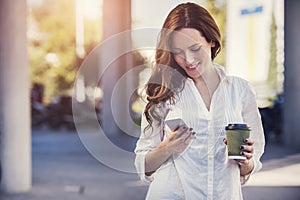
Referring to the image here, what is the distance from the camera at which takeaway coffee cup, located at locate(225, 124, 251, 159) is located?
170 cm

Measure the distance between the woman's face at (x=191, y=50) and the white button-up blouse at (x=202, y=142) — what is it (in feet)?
0.13

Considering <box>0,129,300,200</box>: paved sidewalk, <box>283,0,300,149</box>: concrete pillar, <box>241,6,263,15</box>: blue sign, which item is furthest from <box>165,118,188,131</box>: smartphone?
<box>283,0,300,149</box>: concrete pillar

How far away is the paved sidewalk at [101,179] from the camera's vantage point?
3.28m

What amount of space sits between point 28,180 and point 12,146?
276 millimetres

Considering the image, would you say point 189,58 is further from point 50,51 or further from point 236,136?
point 50,51

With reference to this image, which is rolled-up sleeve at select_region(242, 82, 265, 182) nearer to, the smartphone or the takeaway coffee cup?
the takeaway coffee cup

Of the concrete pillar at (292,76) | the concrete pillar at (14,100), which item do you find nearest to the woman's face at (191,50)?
the concrete pillar at (292,76)

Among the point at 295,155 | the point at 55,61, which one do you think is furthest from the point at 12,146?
the point at 55,61

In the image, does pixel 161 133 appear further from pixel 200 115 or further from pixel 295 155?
pixel 295 155

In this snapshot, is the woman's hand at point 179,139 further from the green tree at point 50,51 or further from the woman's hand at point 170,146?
the green tree at point 50,51

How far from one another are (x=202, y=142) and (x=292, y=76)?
1694 mm

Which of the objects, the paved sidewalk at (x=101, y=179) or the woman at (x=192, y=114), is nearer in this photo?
the woman at (x=192, y=114)

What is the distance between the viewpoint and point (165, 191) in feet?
5.92

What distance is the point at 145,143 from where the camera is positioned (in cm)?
179
